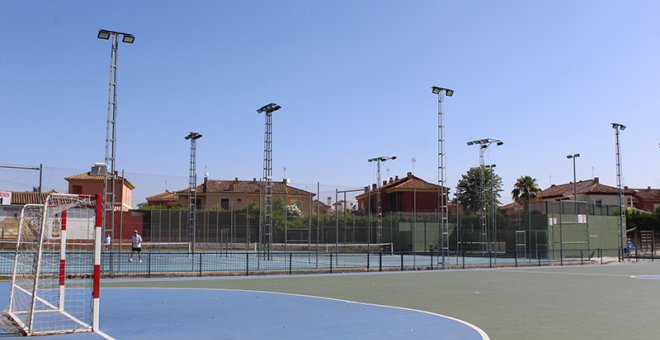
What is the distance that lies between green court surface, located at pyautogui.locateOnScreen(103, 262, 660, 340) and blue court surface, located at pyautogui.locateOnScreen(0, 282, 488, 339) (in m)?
0.73

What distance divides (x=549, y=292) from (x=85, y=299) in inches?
488

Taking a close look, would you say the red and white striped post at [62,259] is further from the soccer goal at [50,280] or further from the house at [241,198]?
the house at [241,198]

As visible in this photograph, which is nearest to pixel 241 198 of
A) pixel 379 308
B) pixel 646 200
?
pixel 379 308

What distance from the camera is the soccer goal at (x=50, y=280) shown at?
10.7 m

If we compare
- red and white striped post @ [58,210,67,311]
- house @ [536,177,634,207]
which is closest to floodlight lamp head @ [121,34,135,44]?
red and white striped post @ [58,210,67,311]

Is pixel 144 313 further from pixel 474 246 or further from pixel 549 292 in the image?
pixel 474 246

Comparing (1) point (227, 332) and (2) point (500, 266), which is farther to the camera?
(2) point (500, 266)

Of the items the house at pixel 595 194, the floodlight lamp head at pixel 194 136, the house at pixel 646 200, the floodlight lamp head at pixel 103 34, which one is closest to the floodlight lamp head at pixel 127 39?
the floodlight lamp head at pixel 103 34

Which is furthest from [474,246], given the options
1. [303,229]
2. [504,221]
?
[303,229]

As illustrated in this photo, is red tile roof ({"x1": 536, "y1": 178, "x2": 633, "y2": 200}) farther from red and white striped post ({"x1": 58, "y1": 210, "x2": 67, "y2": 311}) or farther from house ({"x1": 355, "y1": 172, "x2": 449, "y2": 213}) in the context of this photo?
red and white striped post ({"x1": 58, "y1": 210, "x2": 67, "y2": 311})

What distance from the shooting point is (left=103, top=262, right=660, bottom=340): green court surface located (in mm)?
11299

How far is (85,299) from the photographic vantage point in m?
15.2

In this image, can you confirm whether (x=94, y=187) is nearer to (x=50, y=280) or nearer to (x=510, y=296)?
(x=50, y=280)

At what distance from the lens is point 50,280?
683 inches
